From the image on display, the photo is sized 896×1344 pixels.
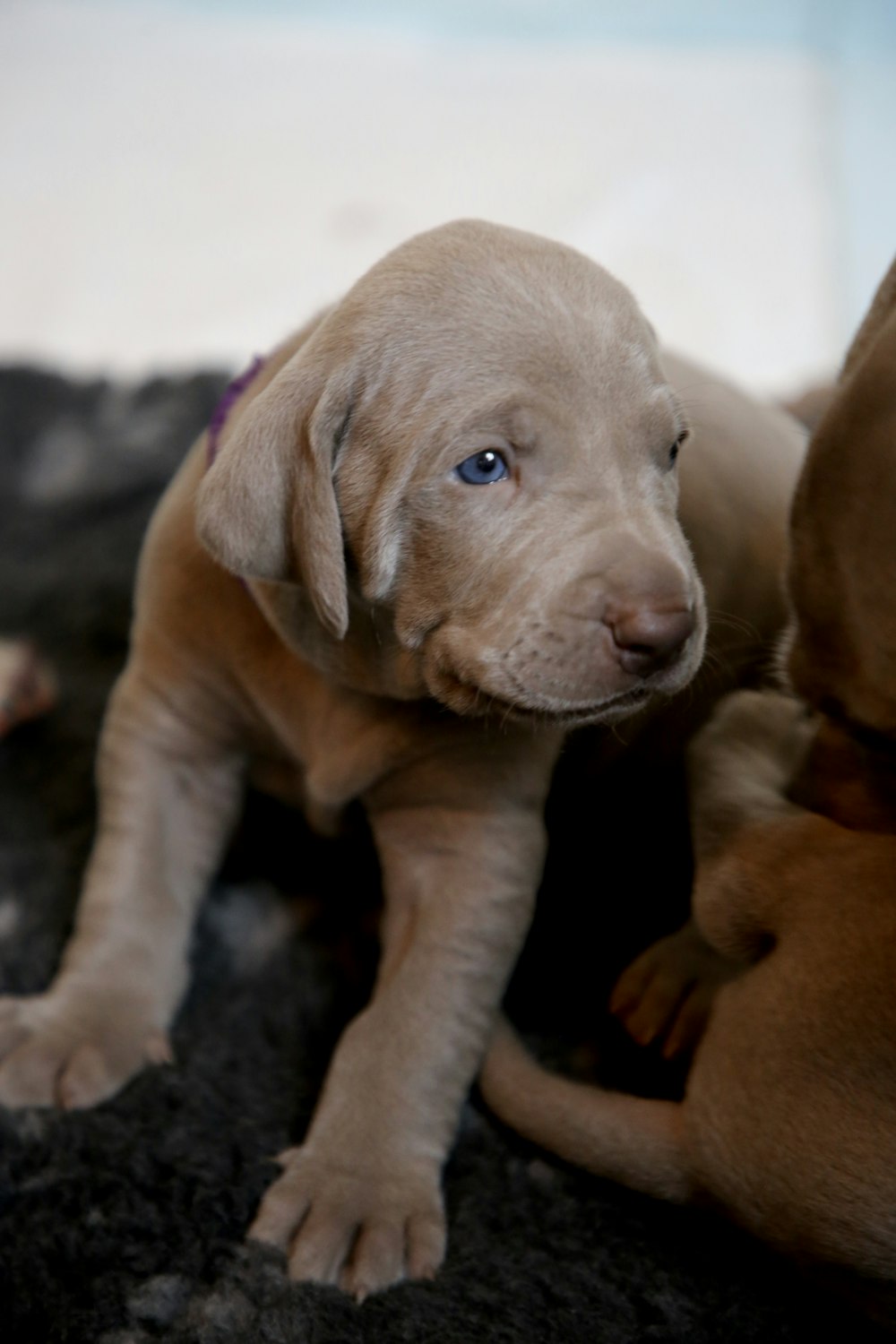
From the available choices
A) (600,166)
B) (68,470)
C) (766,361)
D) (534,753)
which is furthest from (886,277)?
(600,166)

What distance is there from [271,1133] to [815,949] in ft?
2.77

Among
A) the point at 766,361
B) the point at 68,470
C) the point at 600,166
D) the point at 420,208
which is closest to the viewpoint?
the point at 68,470

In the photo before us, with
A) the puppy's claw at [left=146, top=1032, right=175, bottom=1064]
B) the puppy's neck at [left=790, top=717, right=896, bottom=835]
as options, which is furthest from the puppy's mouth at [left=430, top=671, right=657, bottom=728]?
the puppy's claw at [left=146, top=1032, right=175, bottom=1064]

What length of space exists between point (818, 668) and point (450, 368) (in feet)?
1.93

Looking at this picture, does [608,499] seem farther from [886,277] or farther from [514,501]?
[886,277]

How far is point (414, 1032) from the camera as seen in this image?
207 cm

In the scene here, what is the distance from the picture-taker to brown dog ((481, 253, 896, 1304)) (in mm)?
1650

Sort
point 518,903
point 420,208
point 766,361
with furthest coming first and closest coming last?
point 420,208
point 766,361
point 518,903

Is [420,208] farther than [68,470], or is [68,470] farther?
[420,208]

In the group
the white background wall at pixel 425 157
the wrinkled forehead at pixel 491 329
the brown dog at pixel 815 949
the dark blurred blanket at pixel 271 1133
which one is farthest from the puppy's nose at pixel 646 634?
the white background wall at pixel 425 157

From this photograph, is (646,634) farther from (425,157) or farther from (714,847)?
(425,157)

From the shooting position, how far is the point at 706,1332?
182 cm

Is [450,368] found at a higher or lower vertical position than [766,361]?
higher

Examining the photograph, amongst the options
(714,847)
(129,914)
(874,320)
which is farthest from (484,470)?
(129,914)
